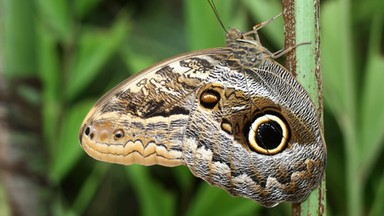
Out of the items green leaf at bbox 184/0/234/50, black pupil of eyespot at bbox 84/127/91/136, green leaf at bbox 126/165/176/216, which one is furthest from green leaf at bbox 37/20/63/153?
black pupil of eyespot at bbox 84/127/91/136

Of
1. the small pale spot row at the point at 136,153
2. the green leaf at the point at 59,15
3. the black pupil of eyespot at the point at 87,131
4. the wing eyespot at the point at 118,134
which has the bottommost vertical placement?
the small pale spot row at the point at 136,153

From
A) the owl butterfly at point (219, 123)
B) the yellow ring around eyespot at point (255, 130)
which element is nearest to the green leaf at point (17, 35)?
the owl butterfly at point (219, 123)

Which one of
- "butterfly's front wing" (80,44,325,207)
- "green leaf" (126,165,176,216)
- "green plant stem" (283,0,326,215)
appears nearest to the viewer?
"green plant stem" (283,0,326,215)

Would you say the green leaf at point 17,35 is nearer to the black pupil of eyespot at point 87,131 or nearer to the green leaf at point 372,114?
the black pupil of eyespot at point 87,131

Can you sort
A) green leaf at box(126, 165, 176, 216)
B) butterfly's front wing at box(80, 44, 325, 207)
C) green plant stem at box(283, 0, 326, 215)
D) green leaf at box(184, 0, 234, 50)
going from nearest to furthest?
1. green plant stem at box(283, 0, 326, 215)
2. butterfly's front wing at box(80, 44, 325, 207)
3. green leaf at box(184, 0, 234, 50)
4. green leaf at box(126, 165, 176, 216)

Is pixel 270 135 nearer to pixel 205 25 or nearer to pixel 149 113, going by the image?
pixel 149 113

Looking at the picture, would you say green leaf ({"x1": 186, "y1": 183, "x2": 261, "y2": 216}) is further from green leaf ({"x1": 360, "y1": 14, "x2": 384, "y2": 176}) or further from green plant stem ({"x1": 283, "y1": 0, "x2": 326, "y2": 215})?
green plant stem ({"x1": 283, "y1": 0, "x2": 326, "y2": 215})
